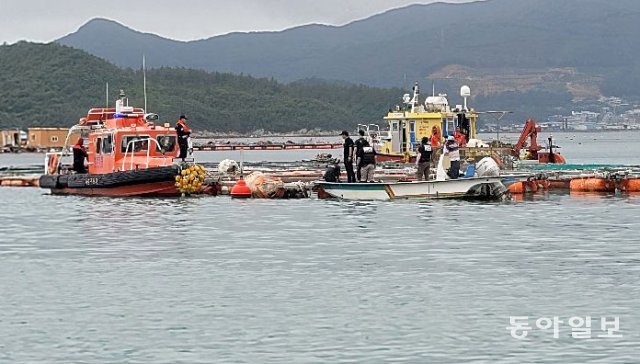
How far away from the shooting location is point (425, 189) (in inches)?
1464

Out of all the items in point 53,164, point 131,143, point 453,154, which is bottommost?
point 53,164

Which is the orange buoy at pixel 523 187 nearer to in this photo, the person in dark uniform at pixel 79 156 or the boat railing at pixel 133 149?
the boat railing at pixel 133 149

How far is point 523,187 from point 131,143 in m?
11.9

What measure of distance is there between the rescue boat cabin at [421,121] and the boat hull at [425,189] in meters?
18.5

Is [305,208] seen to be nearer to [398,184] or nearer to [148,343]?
[398,184]

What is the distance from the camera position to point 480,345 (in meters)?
16.9

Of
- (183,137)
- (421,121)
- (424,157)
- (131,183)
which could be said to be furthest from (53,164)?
(421,121)

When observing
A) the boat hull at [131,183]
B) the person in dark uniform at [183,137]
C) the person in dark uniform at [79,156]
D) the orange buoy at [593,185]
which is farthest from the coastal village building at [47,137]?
the orange buoy at [593,185]

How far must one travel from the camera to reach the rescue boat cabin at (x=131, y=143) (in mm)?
41562

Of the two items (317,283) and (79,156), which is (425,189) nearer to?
(79,156)

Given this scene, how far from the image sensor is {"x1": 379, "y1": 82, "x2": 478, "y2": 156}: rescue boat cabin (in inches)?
2264

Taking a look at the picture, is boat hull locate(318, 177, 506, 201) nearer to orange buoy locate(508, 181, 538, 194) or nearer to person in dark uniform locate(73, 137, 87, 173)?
orange buoy locate(508, 181, 538, 194)

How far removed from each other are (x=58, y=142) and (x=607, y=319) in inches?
4521

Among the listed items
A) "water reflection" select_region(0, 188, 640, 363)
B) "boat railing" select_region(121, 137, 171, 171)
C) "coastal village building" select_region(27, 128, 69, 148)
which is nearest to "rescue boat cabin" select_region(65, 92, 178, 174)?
"boat railing" select_region(121, 137, 171, 171)
